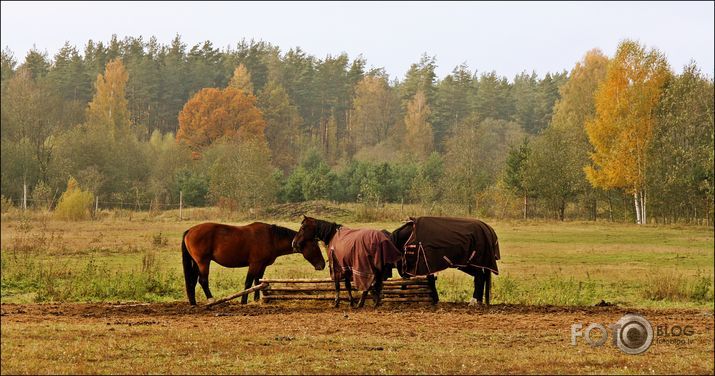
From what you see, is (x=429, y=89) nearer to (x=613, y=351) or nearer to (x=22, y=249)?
(x=22, y=249)

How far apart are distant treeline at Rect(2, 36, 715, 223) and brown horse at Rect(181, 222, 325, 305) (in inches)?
226

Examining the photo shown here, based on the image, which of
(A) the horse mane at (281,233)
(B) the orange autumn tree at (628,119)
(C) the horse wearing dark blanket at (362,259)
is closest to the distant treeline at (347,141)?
(B) the orange autumn tree at (628,119)

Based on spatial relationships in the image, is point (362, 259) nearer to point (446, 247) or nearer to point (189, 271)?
point (446, 247)

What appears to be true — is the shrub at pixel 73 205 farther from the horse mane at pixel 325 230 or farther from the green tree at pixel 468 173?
the horse mane at pixel 325 230

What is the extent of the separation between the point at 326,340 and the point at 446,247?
5369mm

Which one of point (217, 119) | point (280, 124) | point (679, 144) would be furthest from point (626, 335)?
point (280, 124)

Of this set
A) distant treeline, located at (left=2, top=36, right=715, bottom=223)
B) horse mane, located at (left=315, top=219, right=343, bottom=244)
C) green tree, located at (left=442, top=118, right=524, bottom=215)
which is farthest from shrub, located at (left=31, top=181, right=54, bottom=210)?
green tree, located at (left=442, top=118, right=524, bottom=215)

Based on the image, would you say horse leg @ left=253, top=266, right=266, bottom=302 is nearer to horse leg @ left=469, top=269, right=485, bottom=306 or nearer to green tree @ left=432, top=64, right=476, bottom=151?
horse leg @ left=469, top=269, right=485, bottom=306

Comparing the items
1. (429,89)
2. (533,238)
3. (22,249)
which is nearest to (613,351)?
(22,249)

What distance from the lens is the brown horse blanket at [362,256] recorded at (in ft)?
52.7

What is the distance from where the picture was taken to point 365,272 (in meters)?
16.1

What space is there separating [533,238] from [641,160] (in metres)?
16.9

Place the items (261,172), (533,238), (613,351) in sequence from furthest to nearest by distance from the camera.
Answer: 1. (261,172)
2. (533,238)
3. (613,351)

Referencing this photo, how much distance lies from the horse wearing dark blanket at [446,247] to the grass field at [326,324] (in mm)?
815
